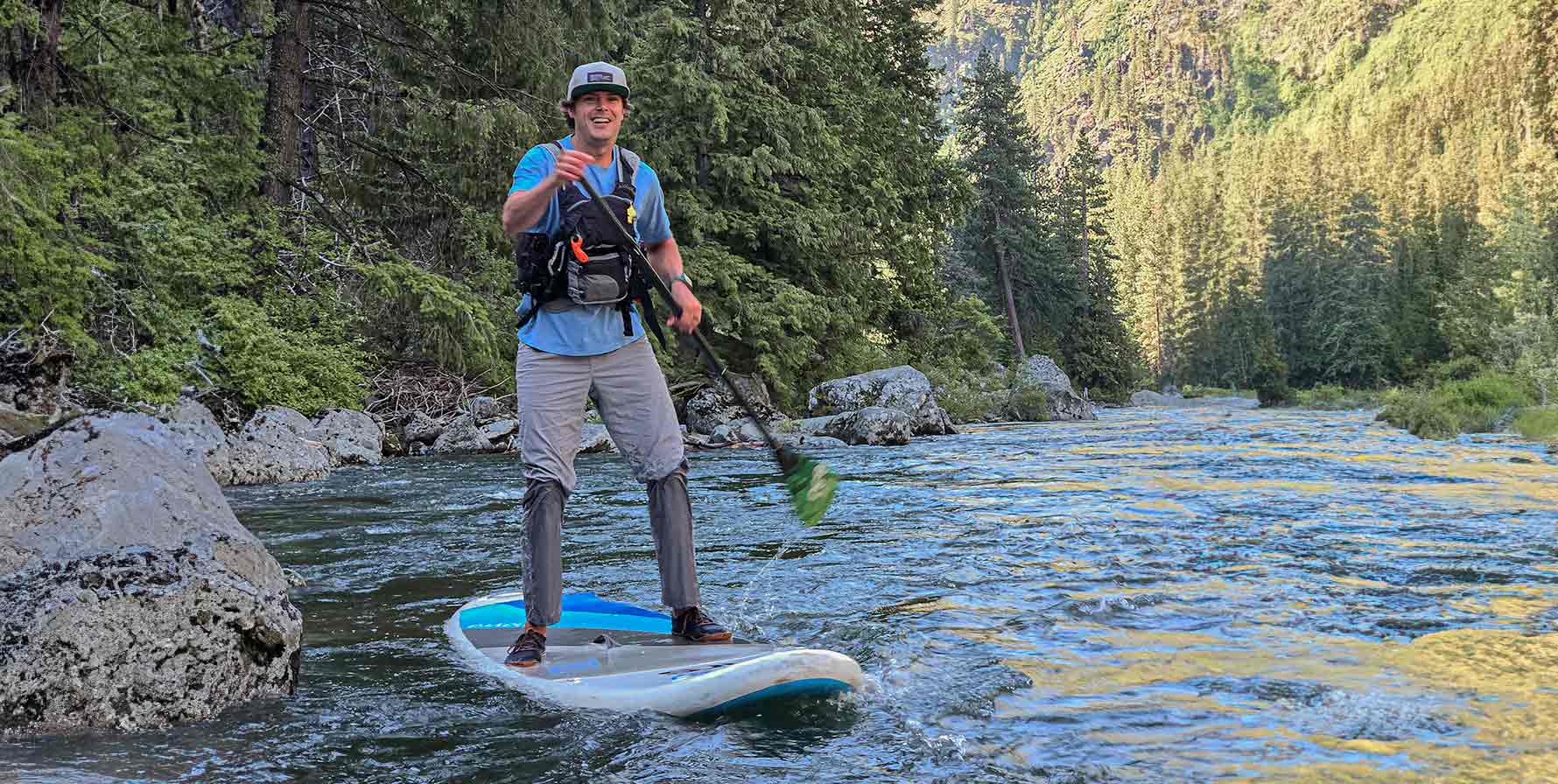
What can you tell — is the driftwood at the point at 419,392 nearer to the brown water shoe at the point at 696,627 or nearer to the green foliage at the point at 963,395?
the green foliage at the point at 963,395

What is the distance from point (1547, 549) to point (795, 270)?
63.1 ft

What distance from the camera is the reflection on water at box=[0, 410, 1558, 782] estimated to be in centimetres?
342

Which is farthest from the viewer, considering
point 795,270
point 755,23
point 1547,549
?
point 795,270

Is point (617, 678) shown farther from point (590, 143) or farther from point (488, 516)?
point (488, 516)

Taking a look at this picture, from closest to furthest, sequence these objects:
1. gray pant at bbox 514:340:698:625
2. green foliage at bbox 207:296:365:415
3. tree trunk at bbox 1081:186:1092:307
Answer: gray pant at bbox 514:340:698:625, green foliage at bbox 207:296:365:415, tree trunk at bbox 1081:186:1092:307

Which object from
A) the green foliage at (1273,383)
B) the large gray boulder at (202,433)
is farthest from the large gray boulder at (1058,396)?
the large gray boulder at (202,433)

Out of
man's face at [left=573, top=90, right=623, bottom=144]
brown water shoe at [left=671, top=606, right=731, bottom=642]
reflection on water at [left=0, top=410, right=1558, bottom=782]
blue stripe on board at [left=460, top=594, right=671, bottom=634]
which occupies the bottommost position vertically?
reflection on water at [left=0, top=410, right=1558, bottom=782]

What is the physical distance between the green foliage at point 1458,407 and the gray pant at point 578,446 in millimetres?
19052

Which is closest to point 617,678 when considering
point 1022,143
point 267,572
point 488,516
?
point 267,572

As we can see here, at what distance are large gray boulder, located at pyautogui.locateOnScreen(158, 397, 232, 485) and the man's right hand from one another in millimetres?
9047

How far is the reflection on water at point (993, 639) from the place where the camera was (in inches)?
135

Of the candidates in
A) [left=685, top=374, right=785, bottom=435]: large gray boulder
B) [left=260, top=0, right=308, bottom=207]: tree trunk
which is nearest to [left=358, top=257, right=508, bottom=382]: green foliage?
[left=260, top=0, right=308, bottom=207]: tree trunk

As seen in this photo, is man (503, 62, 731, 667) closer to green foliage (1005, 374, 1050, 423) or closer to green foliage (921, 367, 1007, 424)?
green foliage (921, 367, 1007, 424)

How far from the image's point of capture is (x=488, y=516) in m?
9.41
